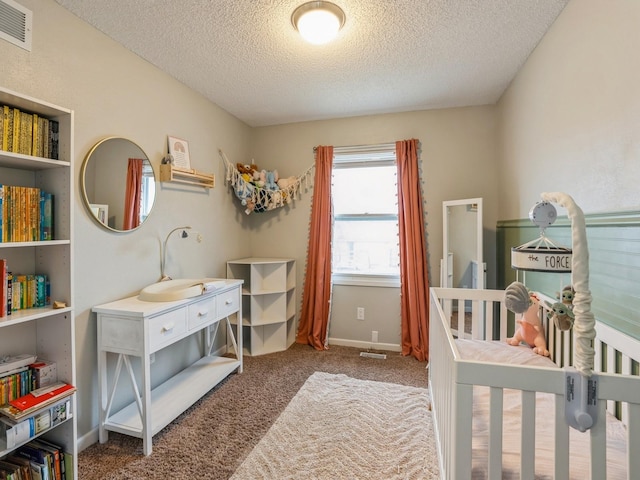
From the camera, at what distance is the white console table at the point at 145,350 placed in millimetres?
1604

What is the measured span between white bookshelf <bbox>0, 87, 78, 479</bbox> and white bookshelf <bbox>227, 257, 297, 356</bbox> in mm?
1586

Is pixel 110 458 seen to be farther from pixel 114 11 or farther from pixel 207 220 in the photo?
pixel 114 11

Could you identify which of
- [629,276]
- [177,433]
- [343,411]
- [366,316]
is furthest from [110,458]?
[629,276]

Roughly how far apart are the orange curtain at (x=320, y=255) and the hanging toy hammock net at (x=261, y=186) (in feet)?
0.62

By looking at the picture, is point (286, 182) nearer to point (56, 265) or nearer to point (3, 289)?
point (56, 265)

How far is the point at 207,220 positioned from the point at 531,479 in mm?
2609

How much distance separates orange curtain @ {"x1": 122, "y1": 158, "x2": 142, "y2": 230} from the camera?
6.32 feet

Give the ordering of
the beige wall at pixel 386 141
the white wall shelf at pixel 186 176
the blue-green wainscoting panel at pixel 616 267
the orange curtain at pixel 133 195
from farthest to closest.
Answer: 1. the beige wall at pixel 386 141
2. the white wall shelf at pixel 186 176
3. the orange curtain at pixel 133 195
4. the blue-green wainscoting panel at pixel 616 267

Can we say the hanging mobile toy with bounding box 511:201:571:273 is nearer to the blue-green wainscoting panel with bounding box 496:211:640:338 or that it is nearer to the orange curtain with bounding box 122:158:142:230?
the blue-green wainscoting panel with bounding box 496:211:640:338

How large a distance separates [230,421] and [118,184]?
5.36 feet

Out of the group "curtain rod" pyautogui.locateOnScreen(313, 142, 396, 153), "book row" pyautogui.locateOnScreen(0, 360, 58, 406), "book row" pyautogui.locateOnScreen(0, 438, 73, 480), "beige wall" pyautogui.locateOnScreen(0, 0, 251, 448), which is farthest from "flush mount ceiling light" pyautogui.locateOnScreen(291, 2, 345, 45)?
"book row" pyautogui.locateOnScreen(0, 438, 73, 480)

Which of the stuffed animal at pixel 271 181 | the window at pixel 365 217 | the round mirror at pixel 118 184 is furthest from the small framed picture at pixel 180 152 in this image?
the window at pixel 365 217

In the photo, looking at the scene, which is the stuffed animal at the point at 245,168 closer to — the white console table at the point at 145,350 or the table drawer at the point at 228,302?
the table drawer at the point at 228,302

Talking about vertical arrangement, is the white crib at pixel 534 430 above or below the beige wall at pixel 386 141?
below
